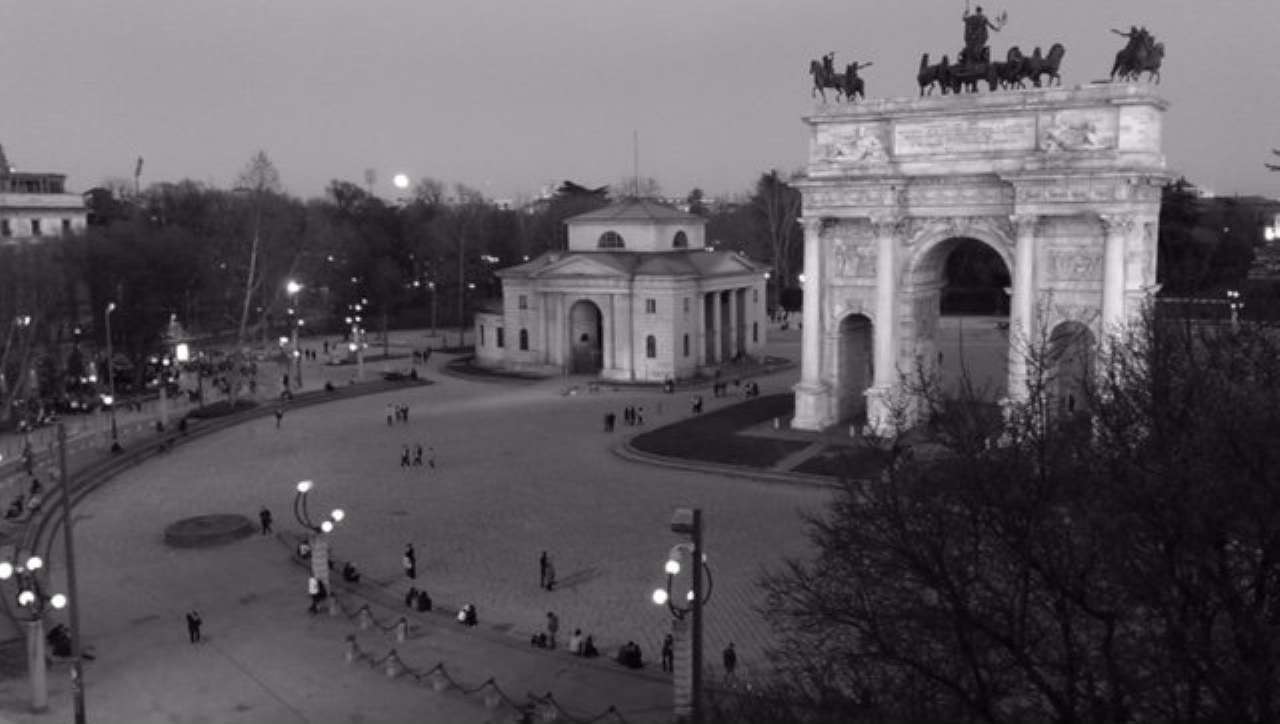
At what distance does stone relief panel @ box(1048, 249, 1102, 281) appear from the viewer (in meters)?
38.5

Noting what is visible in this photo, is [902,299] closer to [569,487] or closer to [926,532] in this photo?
[569,487]

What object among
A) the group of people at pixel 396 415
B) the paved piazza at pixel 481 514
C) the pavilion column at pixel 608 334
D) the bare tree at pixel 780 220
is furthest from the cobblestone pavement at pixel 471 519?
the bare tree at pixel 780 220

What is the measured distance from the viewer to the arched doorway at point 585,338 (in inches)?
2670

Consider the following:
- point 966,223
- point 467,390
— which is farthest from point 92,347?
point 966,223

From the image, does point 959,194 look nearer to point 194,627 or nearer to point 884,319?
point 884,319

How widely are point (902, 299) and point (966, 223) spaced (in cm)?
367

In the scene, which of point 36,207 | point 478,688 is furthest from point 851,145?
point 36,207

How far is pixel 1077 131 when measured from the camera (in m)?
38.1

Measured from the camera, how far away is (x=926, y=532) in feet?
46.8

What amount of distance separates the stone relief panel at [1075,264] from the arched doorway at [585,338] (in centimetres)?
3254

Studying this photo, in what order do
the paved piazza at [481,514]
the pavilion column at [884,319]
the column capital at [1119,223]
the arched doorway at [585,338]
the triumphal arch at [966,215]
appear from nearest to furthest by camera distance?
the paved piazza at [481,514] → the column capital at [1119,223] → the triumphal arch at [966,215] → the pavilion column at [884,319] → the arched doorway at [585,338]

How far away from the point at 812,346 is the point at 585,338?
26634 millimetres

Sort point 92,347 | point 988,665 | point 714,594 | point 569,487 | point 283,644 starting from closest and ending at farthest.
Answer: point 988,665, point 283,644, point 714,594, point 569,487, point 92,347

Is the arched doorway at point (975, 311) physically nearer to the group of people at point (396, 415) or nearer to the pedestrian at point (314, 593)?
the group of people at point (396, 415)
